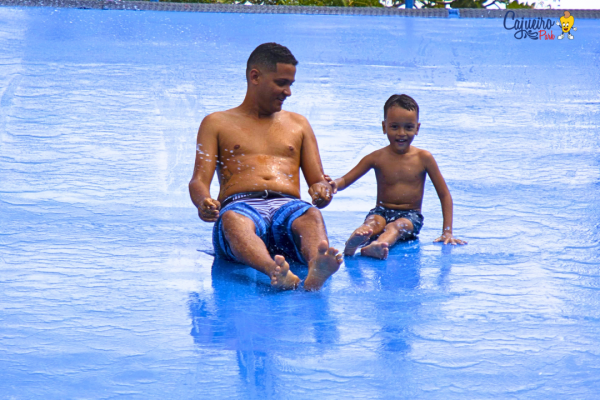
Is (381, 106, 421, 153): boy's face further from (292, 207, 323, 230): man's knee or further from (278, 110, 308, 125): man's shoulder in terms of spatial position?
(292, 207, 323, 230): man's knee

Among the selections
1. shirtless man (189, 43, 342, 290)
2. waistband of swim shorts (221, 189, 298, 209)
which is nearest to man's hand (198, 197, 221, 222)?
shirtless man (189, 43, 342, 290)

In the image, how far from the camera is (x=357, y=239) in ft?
11.1

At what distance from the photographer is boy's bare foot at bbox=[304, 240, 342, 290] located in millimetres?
2789

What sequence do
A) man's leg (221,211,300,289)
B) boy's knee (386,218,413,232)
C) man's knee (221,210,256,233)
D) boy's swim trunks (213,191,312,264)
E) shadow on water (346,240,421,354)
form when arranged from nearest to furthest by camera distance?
shadow on water (346,240,421,354)
man's leg (221,211,300,289)
man's knee (221,210,256,233)
boy's swim trunks (213,191,312,264)
boy's knee (386,218,413,232)

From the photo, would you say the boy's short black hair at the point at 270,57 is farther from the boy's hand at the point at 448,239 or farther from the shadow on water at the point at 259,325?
the boy's hand at the point at 448,239

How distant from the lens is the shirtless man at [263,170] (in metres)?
3.20

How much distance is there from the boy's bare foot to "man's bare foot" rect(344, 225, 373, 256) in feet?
1.57

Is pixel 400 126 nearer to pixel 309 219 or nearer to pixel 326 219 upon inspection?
pixel 326 219

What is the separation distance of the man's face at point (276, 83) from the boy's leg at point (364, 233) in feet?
2.44

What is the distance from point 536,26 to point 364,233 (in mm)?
7120

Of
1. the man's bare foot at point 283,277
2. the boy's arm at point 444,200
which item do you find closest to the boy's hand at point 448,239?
the boy's arm at point 444,200

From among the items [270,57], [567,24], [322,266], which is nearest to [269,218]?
[322,266]

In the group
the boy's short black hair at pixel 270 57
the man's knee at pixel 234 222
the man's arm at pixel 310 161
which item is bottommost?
the man's knee at pixel 234 222

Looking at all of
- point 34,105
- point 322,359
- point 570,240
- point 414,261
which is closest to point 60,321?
point 322,359
